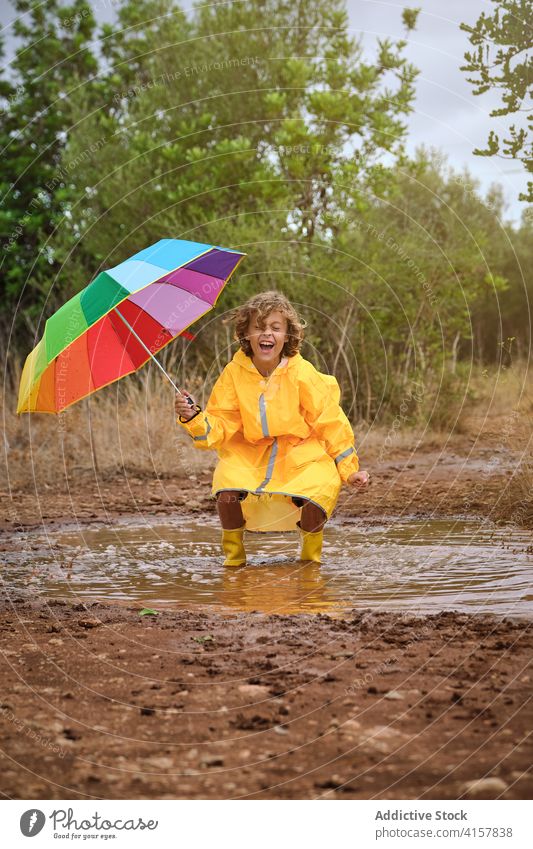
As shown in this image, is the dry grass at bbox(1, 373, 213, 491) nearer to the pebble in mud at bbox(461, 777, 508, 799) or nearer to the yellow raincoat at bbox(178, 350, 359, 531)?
the yellow raincoat at bbox(178, 350, 359, 531)

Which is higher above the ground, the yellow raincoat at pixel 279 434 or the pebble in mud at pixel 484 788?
the yellow raincoat at pixel 279 434

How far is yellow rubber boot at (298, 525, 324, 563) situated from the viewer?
614 centimetres

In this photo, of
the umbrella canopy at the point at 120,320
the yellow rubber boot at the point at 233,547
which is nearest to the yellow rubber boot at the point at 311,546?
the yellow rubber boot at the point at 233,547

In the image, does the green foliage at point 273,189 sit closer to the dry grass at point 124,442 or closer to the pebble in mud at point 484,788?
the dry grass at point 124,442

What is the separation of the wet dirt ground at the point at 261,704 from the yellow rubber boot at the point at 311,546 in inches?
51.7

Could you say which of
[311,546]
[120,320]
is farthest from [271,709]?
[120,320]

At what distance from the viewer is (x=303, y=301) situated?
12.4 metres

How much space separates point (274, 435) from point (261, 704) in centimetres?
285

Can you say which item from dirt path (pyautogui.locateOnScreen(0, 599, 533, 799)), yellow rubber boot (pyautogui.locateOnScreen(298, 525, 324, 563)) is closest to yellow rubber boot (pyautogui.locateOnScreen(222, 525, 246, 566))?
yellow rubber boot (pyautogui.locateOnScreen(298, 525, 324, 563))

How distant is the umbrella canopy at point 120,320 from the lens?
5.27 metres

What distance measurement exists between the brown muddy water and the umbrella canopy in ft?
3.91

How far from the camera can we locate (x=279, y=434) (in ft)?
20.1

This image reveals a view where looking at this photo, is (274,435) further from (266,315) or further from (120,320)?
(120,320)

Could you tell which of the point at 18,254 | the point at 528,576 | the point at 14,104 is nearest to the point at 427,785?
the point at 528,576
